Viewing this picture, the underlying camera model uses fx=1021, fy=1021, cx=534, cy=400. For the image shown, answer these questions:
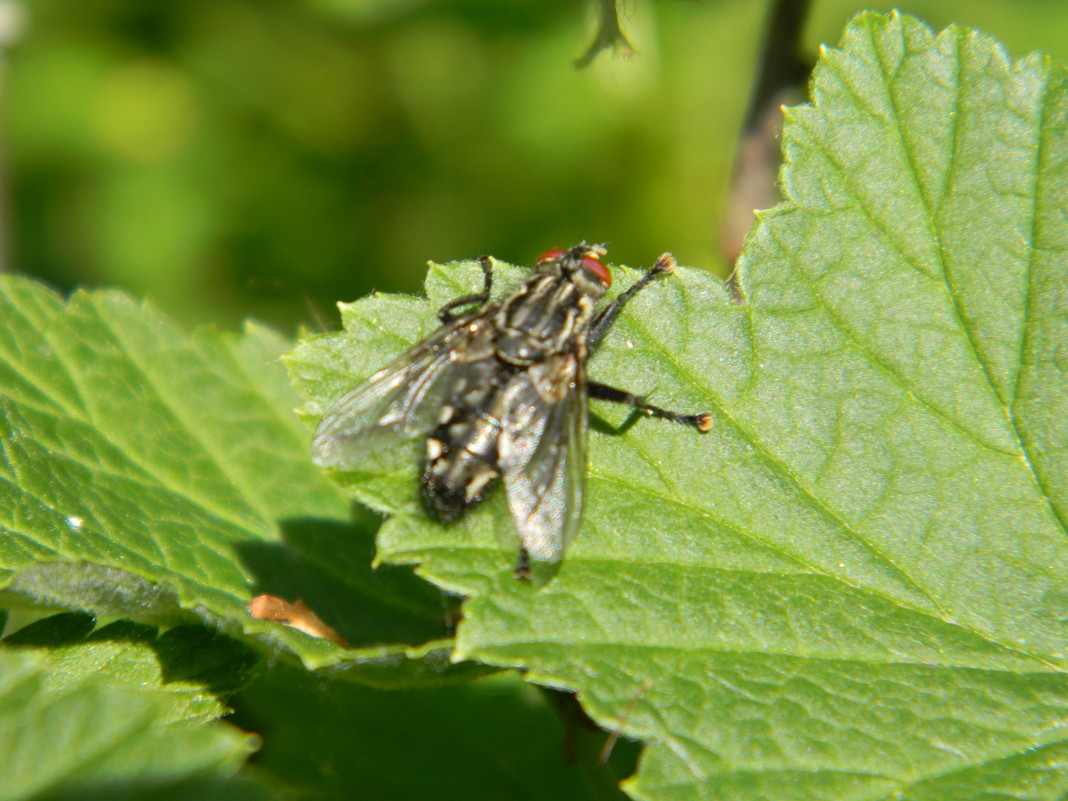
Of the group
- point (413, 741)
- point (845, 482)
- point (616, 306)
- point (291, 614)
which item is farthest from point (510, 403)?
point (413, 741)

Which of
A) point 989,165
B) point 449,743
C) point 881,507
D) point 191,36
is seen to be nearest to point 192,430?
point 449,743

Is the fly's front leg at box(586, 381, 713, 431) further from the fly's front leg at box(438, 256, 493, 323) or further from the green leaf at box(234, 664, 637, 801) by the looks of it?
the green leaf at box(234, 664, 637, 801)

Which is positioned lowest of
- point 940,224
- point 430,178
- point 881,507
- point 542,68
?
point 881,507

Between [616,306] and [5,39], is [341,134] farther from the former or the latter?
[616,306]

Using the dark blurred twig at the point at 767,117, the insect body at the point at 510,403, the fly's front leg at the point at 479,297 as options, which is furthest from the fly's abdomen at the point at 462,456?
the dark blurred twig at the point at 767,117

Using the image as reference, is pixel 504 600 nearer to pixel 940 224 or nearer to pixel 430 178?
pixel 940 224
